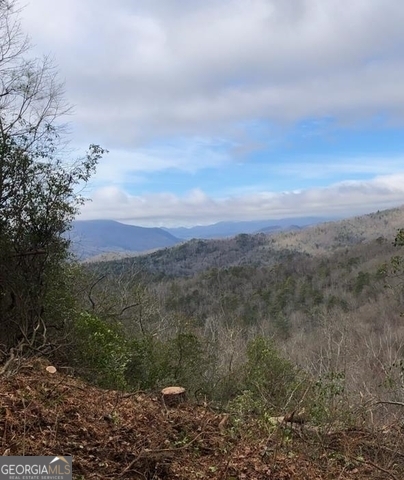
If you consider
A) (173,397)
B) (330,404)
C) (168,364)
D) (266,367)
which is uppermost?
(173,397)

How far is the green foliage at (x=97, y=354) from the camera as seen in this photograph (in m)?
8.38

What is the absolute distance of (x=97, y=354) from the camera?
29.5ft

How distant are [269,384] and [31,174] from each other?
337 inches

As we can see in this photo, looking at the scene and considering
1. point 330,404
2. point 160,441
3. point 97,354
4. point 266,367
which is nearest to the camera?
point 160,441

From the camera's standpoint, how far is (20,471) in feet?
10.3

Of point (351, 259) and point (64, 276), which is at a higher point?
point (64, 276)

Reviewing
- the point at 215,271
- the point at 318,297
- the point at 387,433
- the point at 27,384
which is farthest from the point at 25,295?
the point at 215,271

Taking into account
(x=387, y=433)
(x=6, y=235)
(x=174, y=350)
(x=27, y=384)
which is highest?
(x=6, y=235)

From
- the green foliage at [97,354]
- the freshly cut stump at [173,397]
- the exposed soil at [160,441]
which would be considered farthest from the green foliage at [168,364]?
the exposed soil at [160,441]

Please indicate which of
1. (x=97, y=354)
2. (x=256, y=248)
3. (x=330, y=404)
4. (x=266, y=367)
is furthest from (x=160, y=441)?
(x=256, y=248)

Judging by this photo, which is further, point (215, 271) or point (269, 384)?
point (215, 271)

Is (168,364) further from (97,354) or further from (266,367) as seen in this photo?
(97,354)

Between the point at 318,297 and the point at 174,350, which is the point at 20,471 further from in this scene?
the point at 318,297

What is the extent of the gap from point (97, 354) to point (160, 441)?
5235 mm
